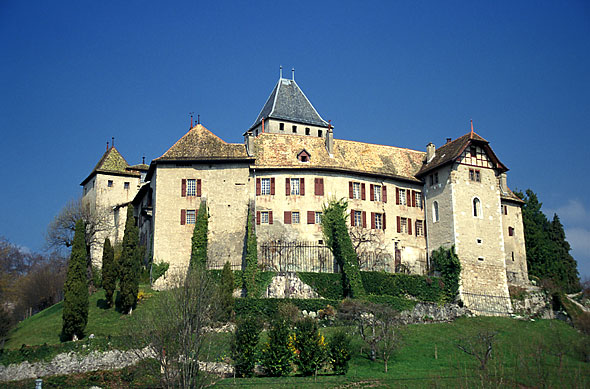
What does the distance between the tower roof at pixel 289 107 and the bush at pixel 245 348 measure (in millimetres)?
37935

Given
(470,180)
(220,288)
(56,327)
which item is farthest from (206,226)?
(470,180)

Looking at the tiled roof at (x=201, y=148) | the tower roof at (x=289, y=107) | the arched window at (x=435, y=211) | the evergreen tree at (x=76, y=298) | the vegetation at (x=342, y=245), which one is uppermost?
the tower roof at (x=289, y=107)

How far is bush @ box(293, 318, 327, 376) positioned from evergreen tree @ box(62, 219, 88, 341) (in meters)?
13.0

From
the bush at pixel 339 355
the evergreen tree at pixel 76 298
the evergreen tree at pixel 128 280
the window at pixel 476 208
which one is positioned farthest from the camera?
the window at pixel 476 208

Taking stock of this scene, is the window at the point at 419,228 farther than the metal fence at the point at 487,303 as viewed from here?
Yes

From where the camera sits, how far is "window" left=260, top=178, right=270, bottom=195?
173 feet

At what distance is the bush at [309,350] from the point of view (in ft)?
113

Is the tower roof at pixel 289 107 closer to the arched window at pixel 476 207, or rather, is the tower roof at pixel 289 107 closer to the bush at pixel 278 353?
the arched window at pixel 476 207

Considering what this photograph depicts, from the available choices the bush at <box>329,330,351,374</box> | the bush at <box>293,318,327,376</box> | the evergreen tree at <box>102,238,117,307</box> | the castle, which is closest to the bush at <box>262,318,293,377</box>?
the bush at <box>293,318,327,376</box>

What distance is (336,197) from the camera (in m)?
53.6

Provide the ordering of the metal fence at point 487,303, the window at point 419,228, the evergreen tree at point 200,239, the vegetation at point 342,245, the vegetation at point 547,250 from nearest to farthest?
the vegetation at point 342,245 < the evergreen tree at point 200,239 < the metal fence at point 487,303 < the window at point 419,228 < the vegetation at point 547,250

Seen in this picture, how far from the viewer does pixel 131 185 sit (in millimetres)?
71188

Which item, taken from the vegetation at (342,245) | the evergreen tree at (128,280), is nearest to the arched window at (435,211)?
the vegetation at (342,245)

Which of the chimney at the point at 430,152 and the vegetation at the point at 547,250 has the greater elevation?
the chimney at the point at 430,152
